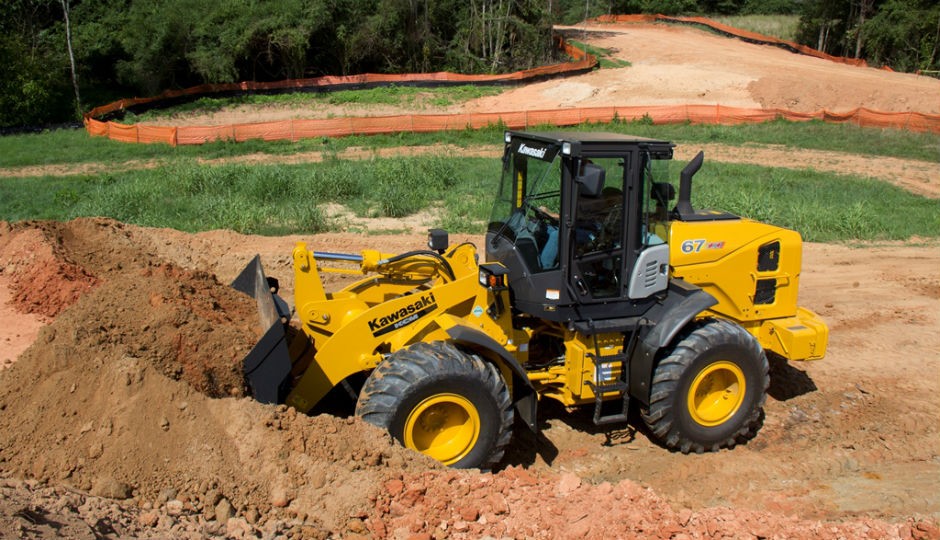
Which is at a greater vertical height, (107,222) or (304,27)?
(304,27)

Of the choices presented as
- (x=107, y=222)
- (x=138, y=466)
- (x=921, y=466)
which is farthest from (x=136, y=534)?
(x=107, y=222)

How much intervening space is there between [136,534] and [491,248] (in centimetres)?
367

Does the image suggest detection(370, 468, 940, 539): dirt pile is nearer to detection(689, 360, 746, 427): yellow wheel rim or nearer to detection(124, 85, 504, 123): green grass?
detection(689, 360, 746, 427): yellow wheel rim

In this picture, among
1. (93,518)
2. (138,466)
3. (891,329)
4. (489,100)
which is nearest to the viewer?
(93,518)

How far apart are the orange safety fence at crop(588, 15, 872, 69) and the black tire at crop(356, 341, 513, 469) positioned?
42.4 meters

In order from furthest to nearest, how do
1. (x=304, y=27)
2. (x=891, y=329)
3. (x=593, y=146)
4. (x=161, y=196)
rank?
(x=304, y=27)
(x=161, y=196)
(x=891, y=329)
(x=593, y=146)

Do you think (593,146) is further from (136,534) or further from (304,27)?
(304,27)

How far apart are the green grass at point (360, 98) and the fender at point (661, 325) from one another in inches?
1106

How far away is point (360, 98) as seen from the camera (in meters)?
34.9

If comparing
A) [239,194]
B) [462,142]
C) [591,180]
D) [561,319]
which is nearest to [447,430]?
[561,319]

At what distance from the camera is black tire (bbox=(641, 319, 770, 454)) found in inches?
257

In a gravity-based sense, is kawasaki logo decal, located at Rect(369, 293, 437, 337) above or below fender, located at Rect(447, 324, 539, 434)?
above

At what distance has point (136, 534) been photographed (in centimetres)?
436

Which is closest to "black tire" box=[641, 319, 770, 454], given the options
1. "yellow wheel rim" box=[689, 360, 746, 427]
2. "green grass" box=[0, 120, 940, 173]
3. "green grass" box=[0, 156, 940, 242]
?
"yellow wheel rim" box=[689, 360, 746, 427]
